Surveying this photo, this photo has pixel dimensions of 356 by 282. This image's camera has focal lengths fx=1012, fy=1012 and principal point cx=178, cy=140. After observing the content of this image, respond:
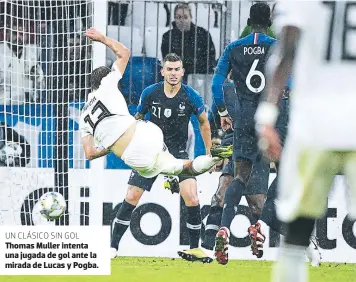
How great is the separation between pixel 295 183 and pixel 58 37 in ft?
12.1

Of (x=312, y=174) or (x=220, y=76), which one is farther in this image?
(x=220, y=76)

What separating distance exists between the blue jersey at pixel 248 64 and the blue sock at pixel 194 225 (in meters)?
0.88

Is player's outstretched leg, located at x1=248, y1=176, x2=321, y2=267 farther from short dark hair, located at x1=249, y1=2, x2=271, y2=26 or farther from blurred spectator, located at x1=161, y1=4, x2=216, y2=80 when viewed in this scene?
short dark hair, located at x1=249, y1=2, x2=271, y2=26

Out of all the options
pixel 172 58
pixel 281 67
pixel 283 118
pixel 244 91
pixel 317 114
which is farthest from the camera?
pixel 172 58

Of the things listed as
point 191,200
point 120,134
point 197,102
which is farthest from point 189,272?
point 197,102

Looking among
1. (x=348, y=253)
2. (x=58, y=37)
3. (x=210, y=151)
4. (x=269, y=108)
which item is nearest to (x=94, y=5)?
(x=58, y=37)

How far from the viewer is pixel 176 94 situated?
7.20 metres

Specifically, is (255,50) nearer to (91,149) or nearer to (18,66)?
(91,149)

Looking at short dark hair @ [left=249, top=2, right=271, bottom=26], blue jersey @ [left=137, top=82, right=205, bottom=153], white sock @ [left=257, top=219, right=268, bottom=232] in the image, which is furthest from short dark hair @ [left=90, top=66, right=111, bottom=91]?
white sock @ [left=257, top=219, right=268, bottom=232]

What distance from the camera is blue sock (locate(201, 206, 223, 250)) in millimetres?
7242

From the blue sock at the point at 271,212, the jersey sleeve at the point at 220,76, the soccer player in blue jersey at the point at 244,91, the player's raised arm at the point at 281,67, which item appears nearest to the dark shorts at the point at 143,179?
the soccer player in blue jersey at the point at 244,91

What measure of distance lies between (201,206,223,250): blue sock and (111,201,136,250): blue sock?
55 cm

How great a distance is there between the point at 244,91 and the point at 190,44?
0.52m

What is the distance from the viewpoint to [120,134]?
704 cm
